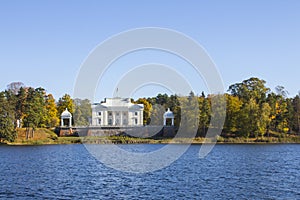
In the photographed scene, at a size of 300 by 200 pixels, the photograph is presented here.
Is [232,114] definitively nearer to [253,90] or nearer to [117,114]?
[253,90]

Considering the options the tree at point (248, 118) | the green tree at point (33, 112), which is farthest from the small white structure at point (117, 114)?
the tree at point (248, 118)

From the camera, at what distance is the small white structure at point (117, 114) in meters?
112

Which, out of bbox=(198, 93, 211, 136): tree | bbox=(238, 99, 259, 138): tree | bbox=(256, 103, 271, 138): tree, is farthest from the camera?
bbox=(198, 93, 211, 136): tree

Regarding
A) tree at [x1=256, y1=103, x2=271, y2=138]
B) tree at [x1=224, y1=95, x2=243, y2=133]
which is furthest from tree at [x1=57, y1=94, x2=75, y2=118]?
tree at [x1=256, y1=103, x2=271, y2=138]

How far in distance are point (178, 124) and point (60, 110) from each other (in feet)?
113

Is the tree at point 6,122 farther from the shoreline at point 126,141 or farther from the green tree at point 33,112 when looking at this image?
the green tree at point 33,112

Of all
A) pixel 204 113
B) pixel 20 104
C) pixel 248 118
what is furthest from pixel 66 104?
pixel 248 118

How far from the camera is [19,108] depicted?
303ft

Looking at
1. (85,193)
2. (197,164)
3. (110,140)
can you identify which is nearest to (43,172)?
(85,193)

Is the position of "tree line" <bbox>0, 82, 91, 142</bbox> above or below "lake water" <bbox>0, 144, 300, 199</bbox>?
above

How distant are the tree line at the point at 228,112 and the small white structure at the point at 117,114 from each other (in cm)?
1239

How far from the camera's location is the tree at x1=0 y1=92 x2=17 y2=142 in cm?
8038

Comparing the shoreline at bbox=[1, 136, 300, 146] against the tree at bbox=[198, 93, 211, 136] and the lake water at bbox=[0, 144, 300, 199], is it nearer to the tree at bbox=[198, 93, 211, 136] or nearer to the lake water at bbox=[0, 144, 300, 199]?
the tree at bbox=[198, 93, 211, 136]

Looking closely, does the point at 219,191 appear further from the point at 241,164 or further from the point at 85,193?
the point at 241,164
